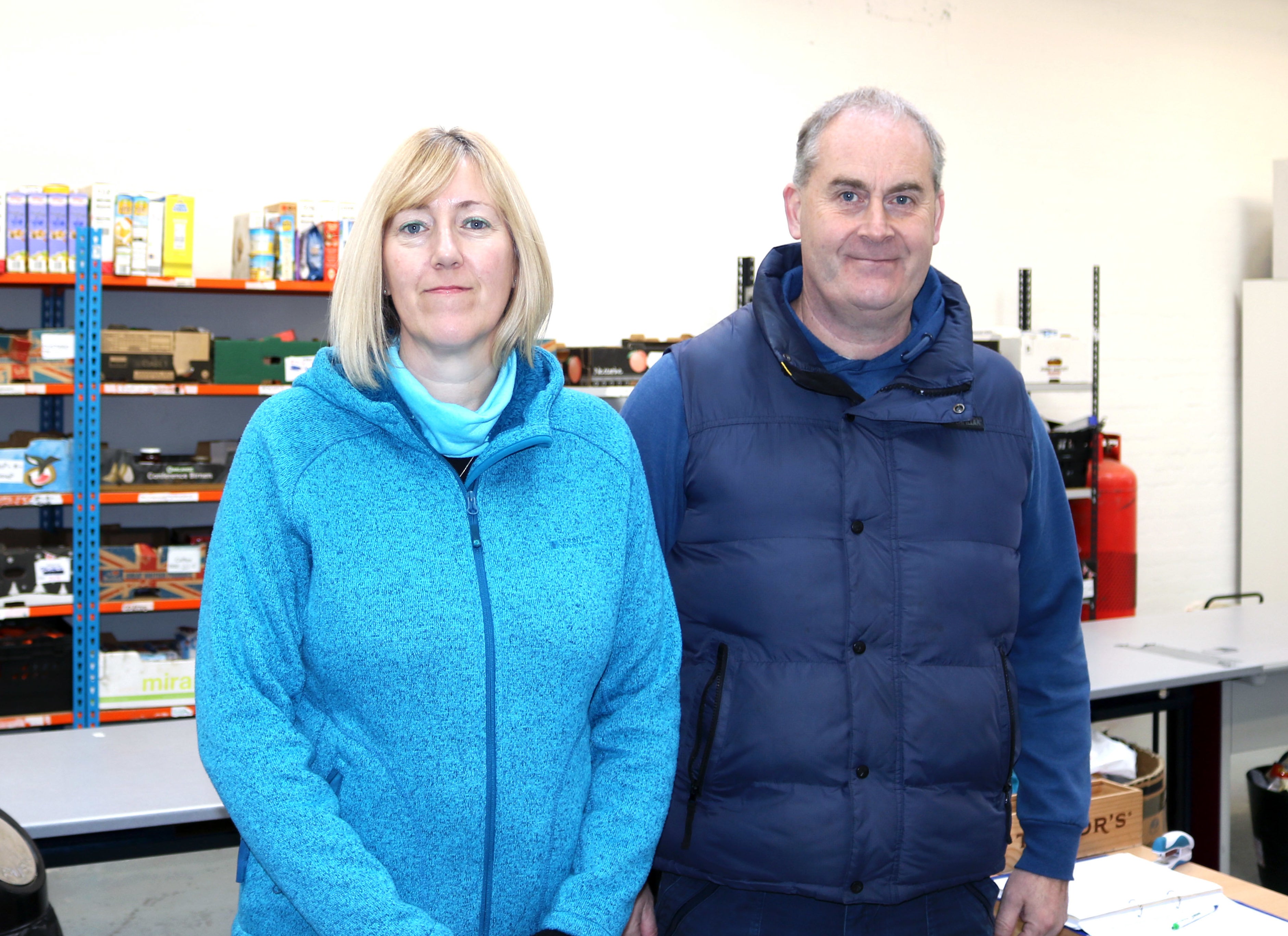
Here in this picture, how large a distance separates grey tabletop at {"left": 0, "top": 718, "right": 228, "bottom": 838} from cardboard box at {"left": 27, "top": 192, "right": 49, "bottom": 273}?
2.18 meters

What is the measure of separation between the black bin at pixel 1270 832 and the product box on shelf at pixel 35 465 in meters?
3.95

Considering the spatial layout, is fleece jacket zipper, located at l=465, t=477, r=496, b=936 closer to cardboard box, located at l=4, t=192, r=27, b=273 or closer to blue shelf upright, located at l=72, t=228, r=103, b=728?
blue shelf upright, located at l=72, t=228, r=103, b=728

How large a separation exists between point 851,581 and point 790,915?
1.40ft

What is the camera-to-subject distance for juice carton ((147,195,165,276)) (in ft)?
13.2

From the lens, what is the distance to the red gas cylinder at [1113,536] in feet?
18.2

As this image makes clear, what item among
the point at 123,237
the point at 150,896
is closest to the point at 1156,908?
the point at 150,896

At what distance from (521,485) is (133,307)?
3.91 meters

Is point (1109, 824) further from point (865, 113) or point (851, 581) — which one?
point (865, 113)

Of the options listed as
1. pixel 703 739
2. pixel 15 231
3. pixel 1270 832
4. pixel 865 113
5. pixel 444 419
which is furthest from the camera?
pixel 15 231

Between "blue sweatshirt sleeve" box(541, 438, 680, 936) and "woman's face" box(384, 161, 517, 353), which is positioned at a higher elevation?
"woman's face" box(384, 161, 517, 353)

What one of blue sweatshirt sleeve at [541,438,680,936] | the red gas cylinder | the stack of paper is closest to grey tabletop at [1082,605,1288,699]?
the stack of paper

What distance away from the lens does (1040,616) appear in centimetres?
162

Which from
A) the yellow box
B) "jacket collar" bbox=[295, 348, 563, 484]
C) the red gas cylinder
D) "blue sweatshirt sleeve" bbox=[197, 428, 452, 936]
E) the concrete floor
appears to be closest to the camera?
"blue sweatshirt sleeve" bbox=[197, 428, 452, 936]

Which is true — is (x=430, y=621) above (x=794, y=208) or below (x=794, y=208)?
below
